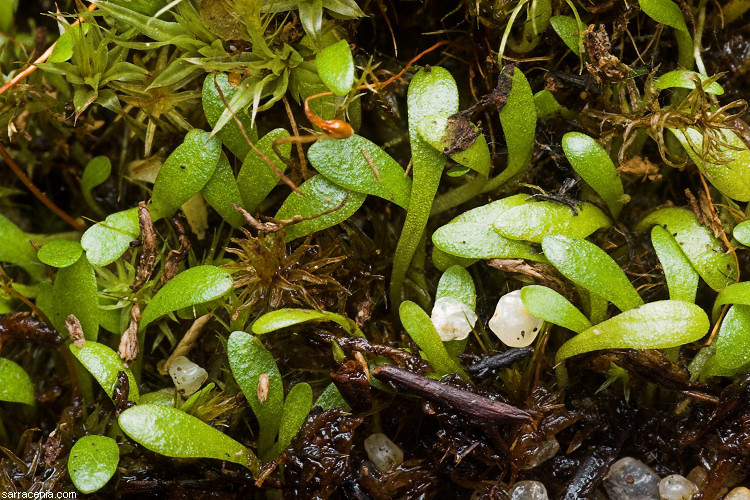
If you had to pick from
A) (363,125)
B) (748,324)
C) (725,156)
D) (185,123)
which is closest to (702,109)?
(725,156)

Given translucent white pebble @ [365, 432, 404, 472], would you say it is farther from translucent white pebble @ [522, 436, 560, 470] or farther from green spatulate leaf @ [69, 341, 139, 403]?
green spatulate leaf @ [69, 341, 139, 403]

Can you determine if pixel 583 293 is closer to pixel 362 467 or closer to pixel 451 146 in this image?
pixel 451 146

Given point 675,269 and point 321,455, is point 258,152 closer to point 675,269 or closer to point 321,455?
point 321,455

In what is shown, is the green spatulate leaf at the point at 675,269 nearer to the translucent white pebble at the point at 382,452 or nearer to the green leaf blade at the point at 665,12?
the green leaf blade at the point at 665,12

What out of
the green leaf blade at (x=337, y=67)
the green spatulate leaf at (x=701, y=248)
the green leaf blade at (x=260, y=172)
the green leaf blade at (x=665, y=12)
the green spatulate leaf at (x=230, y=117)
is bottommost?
the green spatulate leaf at (x=701, y=248)

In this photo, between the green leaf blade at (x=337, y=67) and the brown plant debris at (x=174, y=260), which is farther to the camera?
the brown plant debris at (x=174, y=260)

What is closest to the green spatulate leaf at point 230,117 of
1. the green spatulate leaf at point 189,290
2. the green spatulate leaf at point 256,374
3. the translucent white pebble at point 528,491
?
the green spatulate leaf at point 189,290
